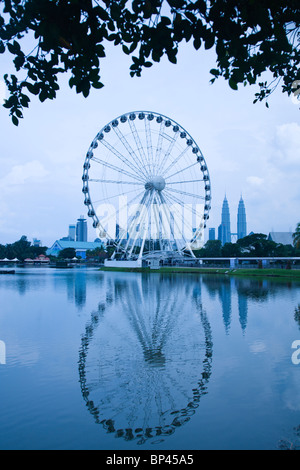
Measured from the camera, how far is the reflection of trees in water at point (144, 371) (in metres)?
7.46

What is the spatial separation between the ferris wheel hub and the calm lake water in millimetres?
43591

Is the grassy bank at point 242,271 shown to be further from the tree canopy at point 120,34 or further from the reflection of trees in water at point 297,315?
the tree canopy at point 120,34

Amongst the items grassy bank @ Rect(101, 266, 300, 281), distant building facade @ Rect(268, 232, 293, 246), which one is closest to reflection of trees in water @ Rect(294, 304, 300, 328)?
grassy bank @ Rect(101, 266, 300, 281)

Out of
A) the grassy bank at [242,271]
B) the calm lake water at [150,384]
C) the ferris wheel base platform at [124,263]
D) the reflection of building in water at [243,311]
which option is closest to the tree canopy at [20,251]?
the ferris wheel base platform at [124,263]

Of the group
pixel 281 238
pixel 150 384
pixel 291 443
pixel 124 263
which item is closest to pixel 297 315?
pixel 150 384

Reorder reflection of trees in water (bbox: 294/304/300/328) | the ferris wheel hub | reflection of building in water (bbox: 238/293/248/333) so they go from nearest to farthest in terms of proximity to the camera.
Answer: reflection of building in water (bbox: 238/293/248/333)
reflection of trees in water (bbox: 294/304/300/328)
the ferris wheel hub

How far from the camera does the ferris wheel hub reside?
60.0m

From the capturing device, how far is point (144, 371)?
10219 mm

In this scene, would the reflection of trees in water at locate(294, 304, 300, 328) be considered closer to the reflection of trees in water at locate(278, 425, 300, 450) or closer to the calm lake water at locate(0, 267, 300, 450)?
the calm lake water at locate(0, 267, 300, 450)

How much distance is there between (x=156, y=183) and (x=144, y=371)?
51.3 m

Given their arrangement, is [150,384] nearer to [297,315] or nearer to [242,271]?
[297,315]

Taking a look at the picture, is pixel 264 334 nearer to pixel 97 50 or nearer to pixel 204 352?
pixel 204 352
